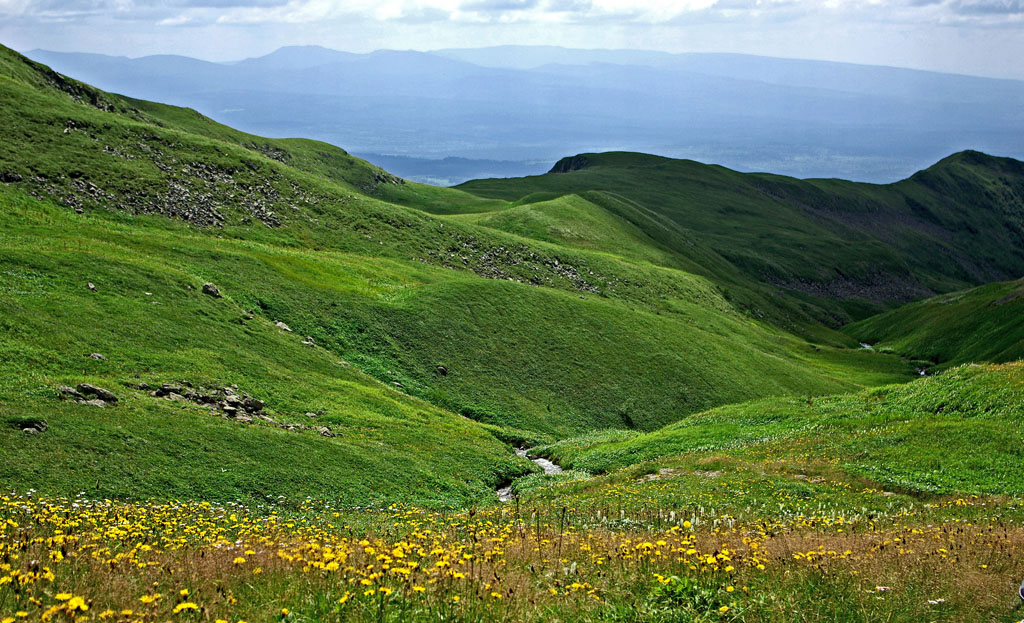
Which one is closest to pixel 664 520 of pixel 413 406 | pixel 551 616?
pixel 551 616

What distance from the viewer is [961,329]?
89125mm

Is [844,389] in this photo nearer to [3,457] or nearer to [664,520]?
[664,520]

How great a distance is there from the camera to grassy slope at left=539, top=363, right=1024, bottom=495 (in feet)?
73.6

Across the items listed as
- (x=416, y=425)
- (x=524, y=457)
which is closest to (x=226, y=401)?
(x=416, y=425)

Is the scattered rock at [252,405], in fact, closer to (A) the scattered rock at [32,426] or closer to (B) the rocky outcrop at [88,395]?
(B) the rocky outcrop at [88,395]

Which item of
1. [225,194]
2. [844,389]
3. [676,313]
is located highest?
[225,194]

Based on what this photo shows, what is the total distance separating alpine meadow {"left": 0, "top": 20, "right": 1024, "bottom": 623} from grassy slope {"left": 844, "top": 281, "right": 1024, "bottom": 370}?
2.34ft

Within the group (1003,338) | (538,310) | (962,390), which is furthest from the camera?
(1003,338)

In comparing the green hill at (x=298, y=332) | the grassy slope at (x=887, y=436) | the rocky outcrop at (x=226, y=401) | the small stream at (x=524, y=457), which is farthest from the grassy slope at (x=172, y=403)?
the grassy slope at (x=887, y=436)

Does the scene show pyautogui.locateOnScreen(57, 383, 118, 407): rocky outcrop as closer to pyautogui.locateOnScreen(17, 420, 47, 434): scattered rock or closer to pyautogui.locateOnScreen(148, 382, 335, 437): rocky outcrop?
pyautogui.locateOnScreen(17, 420, 47, 434): scattered rock

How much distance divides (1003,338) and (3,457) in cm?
8761

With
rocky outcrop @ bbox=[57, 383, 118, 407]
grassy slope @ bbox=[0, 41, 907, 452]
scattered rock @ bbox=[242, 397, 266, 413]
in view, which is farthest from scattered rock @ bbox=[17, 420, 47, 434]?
grassy slope @ bbox=[0, 41, 907, 452]

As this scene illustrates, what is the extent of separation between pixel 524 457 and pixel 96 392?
2139 cm

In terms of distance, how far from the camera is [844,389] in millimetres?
67875
